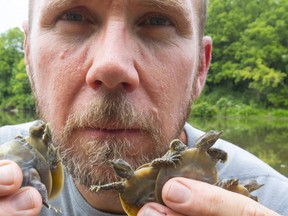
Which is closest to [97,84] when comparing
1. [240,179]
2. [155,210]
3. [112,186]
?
[112,186]

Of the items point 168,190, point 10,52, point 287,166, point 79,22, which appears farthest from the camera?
point 10,52

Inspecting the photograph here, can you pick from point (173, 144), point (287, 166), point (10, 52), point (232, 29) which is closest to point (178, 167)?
point (173, 144)

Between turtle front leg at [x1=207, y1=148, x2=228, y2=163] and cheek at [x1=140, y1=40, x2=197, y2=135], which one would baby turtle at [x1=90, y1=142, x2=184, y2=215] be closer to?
turtle front leg at [x1=207, y1=148, x2=228, y2=163]

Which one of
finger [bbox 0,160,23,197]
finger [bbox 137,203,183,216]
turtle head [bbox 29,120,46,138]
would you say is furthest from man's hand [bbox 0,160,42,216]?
finger [bbox 137,203,183,216]

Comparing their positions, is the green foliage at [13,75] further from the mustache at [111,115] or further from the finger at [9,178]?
the finger at [9,178]

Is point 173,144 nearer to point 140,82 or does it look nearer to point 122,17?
point 140,82

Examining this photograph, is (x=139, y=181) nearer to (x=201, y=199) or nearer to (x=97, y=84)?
(x=201, y=199)
